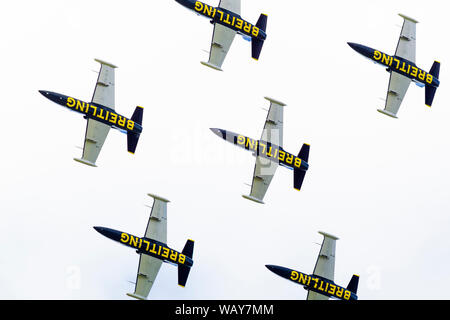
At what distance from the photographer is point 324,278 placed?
107312 mm

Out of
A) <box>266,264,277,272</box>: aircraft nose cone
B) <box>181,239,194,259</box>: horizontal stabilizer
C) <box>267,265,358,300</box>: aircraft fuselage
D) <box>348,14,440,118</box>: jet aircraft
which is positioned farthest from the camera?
<box>348,14,440,118</box>: jet aircraft

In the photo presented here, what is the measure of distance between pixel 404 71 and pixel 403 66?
49 centimetres

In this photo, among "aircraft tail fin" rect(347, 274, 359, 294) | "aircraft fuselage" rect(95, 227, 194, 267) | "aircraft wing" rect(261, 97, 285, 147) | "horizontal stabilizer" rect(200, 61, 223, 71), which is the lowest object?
"aircraft fuselage" rect(95, 227, 194, 267)

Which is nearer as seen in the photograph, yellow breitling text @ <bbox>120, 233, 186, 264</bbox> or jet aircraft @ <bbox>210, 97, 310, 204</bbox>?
yellow breitling text @ <bbox>120, 233, 186, 264</bbox>

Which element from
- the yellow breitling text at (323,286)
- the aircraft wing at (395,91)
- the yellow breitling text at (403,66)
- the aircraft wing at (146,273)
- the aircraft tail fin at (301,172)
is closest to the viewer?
the aircraft wing at (146,273)

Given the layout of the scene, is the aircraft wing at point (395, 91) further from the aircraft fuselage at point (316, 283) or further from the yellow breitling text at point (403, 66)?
the aircraft fuselage at point (316, 283)

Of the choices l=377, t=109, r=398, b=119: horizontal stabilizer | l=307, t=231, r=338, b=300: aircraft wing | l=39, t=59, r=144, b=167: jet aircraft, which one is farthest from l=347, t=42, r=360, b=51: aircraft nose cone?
l=39, t=59, r=144, b=167: jet aircraft

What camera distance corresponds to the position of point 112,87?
106 metres

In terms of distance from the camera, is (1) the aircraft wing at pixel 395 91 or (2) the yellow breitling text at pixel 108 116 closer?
(2) the yellow breitling text at pixel 108 116

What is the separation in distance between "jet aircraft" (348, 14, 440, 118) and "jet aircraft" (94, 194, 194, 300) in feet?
71.7

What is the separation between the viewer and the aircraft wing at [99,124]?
10562 centimetres

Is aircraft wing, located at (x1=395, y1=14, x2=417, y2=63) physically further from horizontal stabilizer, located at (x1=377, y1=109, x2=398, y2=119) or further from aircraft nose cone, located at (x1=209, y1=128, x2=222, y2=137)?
aircraft nose cone, located at (x1=209, y1=128, x2=222, y2=137)

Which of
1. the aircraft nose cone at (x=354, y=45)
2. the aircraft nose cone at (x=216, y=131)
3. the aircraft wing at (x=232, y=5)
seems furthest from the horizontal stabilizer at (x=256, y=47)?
Answer: the aircraft nose cone at (x=216, y=131)

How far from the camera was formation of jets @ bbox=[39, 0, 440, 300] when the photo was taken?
4129 inches
